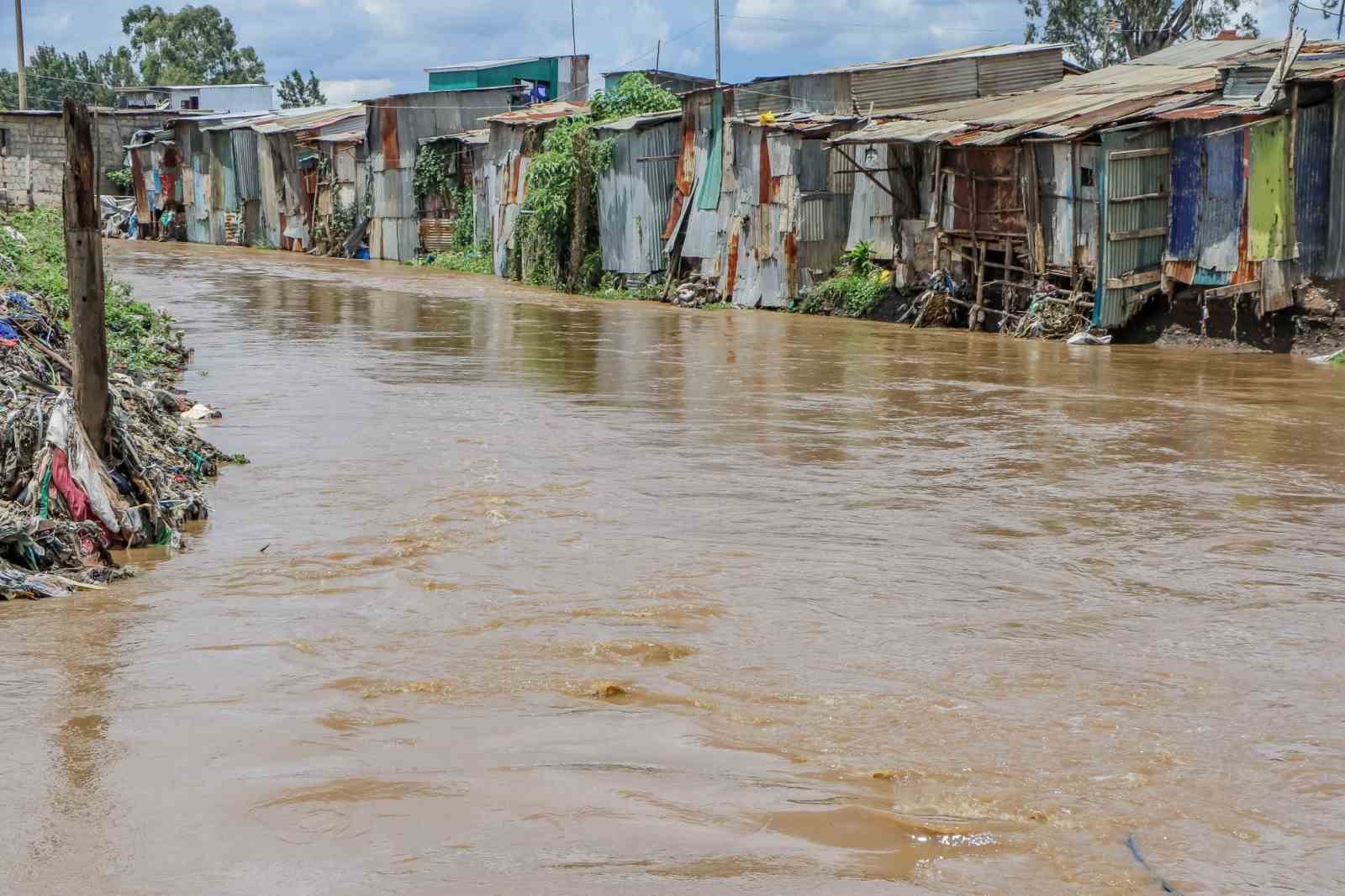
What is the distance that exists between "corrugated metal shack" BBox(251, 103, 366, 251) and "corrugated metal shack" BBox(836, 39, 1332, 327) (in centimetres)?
2303

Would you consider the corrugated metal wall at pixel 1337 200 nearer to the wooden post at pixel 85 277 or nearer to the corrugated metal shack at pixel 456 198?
the wooden post at pixel 85 277

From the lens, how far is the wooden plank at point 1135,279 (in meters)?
18.0

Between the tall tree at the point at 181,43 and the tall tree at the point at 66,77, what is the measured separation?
1.21 meters

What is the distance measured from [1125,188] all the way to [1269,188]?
5.62ft

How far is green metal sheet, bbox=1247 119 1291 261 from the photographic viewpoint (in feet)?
54.3

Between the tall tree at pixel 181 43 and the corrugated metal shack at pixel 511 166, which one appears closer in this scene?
the corrugated metal shack at pixel 511 166

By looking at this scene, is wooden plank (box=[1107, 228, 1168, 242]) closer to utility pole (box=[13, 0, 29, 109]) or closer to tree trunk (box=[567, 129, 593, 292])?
tree trunk (box=[567, 129, 593, 292])

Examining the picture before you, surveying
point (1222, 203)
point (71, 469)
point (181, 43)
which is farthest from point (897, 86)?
point (181, 43)

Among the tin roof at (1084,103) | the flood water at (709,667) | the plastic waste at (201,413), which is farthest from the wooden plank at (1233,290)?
the plastic waste at (201,413)

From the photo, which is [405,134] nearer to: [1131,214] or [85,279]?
[1131,214]

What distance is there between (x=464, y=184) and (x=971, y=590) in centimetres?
2993

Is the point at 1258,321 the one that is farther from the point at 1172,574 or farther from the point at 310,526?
the point at 310,526

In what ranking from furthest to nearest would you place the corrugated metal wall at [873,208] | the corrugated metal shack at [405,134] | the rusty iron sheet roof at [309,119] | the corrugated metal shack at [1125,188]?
the rusty iron sheet roof at [309,119] < the corrugated metal shack at [405,134] < the corrugated metal wall at [873,208] < the corrugated metal shack at [1125,188]

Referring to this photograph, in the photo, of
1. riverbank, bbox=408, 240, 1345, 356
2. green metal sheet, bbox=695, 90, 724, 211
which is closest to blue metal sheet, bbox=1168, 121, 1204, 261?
riverbank, bbox=408, 240, 1345, 356
